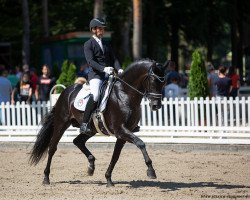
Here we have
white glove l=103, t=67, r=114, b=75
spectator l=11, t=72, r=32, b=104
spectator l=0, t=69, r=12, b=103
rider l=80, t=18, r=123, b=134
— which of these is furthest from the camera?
spectator l=11, t=72, r=32, b=104

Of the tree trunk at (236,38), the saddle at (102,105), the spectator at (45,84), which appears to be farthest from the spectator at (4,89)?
the tree trunk at (236,38)

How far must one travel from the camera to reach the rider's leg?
41.4 ft

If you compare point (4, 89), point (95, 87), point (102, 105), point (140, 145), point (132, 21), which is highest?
point (132, 21)

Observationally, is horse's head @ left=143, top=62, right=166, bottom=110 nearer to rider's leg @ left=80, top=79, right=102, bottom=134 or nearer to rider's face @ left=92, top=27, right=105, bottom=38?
rider's leg @ left=80, top=79, right=102, bottom=134

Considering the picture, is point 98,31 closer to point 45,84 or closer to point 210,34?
point 45,84

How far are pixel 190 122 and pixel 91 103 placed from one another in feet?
22.8

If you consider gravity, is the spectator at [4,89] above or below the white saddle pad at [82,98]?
below

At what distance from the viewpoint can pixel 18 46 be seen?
149ft

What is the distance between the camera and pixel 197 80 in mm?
21328

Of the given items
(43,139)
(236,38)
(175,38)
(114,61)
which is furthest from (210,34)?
(114,61)

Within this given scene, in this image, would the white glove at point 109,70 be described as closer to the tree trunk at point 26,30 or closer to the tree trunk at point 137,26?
the tree trunk at point 137,26

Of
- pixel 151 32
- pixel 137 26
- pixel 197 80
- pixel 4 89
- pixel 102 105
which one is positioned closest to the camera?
pixel 102 105

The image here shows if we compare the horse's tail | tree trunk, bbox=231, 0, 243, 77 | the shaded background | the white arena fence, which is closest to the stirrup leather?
the horse's tail

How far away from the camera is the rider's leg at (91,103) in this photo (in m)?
12.6
